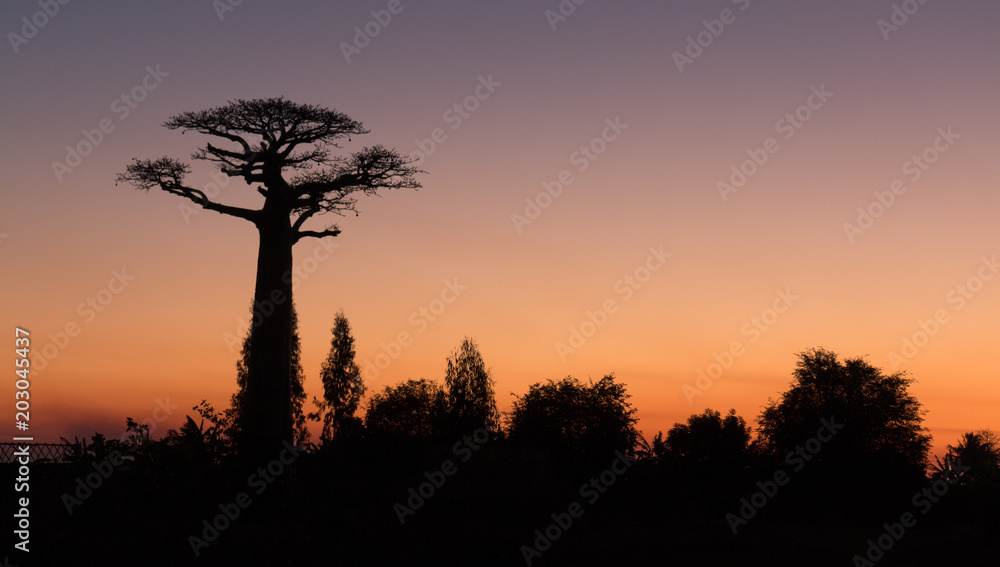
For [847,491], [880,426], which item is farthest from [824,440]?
[880,426]

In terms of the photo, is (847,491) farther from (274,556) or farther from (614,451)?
(274,556)

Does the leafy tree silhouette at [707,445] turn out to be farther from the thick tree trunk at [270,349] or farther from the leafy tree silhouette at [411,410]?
the thick tree trunk at [270,349]

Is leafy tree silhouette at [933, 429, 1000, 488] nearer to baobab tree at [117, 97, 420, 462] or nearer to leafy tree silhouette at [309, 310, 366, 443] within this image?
baobab tree at [117, 97, 420, 462]

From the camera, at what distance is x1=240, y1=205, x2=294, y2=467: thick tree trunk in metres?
21.8

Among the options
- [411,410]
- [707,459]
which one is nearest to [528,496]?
[707,459]

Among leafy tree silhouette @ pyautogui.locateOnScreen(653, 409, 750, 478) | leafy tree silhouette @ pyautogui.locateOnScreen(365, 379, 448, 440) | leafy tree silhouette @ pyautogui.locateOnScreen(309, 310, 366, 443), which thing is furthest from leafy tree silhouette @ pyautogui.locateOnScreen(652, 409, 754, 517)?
leafy tree silhouette @ pyautogui.locateOnScreen(309, 310, 366, 443)

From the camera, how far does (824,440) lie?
3106 cm

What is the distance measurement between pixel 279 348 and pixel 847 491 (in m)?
18.6

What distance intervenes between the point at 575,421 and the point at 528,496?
885cm

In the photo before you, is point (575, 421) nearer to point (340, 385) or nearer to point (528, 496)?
point (528, 496)

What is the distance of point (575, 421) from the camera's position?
28.1 m

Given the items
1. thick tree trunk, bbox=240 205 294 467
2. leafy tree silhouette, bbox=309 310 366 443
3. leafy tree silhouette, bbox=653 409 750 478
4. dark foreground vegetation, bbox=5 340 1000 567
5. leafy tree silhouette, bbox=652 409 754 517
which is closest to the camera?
dark foreground vegetation, bbox=5 340 1000 567

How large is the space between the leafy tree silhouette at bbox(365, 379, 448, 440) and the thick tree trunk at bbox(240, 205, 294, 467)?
2566 mm

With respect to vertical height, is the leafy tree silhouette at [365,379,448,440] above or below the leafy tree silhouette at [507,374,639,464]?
below
